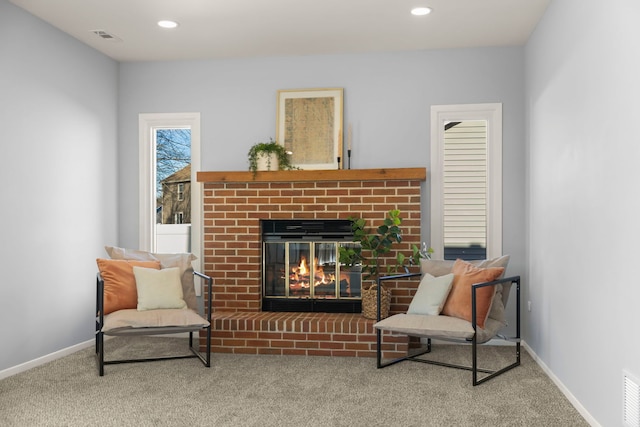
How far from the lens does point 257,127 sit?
5.57 m

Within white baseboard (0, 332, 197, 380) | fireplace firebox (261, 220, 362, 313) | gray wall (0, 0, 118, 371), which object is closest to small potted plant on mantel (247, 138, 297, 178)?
fireplace firebox (261, 220, 362, 313)

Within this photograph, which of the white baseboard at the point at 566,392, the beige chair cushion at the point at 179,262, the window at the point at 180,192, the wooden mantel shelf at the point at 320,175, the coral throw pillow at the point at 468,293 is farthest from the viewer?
the window at the point at 180,192

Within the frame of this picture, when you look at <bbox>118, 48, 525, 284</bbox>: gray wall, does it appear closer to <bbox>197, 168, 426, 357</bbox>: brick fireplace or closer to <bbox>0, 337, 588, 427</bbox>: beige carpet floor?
<bbox>197, 168, 426, 357</bbox>: brick fireplace

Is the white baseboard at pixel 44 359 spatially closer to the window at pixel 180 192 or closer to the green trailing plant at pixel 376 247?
the window at pixel 180 192

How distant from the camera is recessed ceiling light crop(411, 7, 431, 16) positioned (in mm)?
4293

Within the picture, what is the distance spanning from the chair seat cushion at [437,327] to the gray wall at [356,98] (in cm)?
127

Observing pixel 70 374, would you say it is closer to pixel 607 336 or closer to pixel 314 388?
pixel 314 388

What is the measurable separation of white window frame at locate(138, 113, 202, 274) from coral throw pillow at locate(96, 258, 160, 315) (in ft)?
3.66

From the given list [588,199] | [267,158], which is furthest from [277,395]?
[267,158]

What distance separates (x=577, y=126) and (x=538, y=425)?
1.66 meters

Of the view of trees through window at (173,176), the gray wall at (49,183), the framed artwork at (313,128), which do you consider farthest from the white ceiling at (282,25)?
the view of trees through window at (173,176)

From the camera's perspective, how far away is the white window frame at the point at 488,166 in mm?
5219

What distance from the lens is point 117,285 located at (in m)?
4.47

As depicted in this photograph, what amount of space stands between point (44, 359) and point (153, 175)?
6.54ft
